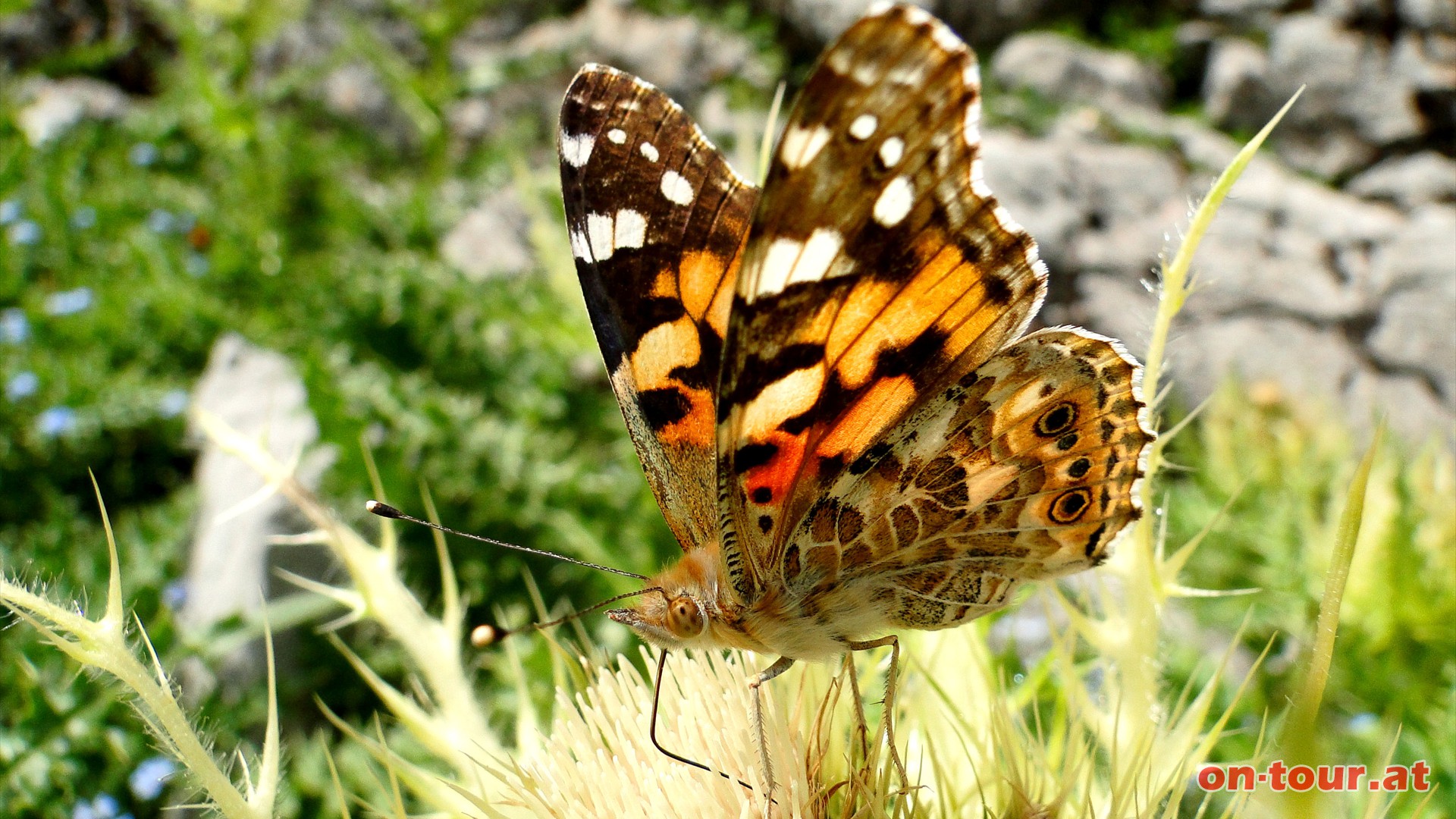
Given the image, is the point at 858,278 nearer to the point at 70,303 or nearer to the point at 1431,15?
the point at 70,303

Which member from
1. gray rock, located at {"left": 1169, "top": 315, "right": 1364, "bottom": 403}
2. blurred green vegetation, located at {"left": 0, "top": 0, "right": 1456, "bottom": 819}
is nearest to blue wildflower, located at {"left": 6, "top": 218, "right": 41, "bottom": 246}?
blurred green vegetation, located at {"left": 0, "top": 0, "right": 1456, "bottom": 819}

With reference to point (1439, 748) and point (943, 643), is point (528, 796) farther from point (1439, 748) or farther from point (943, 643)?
point (1439, 748)

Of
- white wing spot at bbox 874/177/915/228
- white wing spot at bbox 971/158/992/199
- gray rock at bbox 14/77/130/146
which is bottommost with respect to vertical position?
gray rock at bbox 14/77/130/146

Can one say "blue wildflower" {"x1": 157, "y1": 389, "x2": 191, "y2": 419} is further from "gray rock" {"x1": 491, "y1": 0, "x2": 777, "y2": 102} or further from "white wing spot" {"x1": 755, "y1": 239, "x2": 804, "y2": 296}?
"gray rock" {"x1": 491, "y1": 0, "x2": 777, "y2": 102}

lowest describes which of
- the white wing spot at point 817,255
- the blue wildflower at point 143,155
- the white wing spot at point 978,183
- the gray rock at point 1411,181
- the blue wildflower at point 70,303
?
the blue wildflower at point 70,303

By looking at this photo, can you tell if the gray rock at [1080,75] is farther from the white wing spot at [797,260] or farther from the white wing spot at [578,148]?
the white wing spot at [797,260]

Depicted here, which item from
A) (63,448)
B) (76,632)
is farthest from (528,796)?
(63,448)

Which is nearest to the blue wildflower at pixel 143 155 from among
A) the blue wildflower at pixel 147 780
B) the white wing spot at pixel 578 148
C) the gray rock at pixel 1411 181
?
the blue wildflower at pixel 147 780

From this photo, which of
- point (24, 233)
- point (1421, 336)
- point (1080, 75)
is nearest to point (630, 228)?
point (24, 233)
